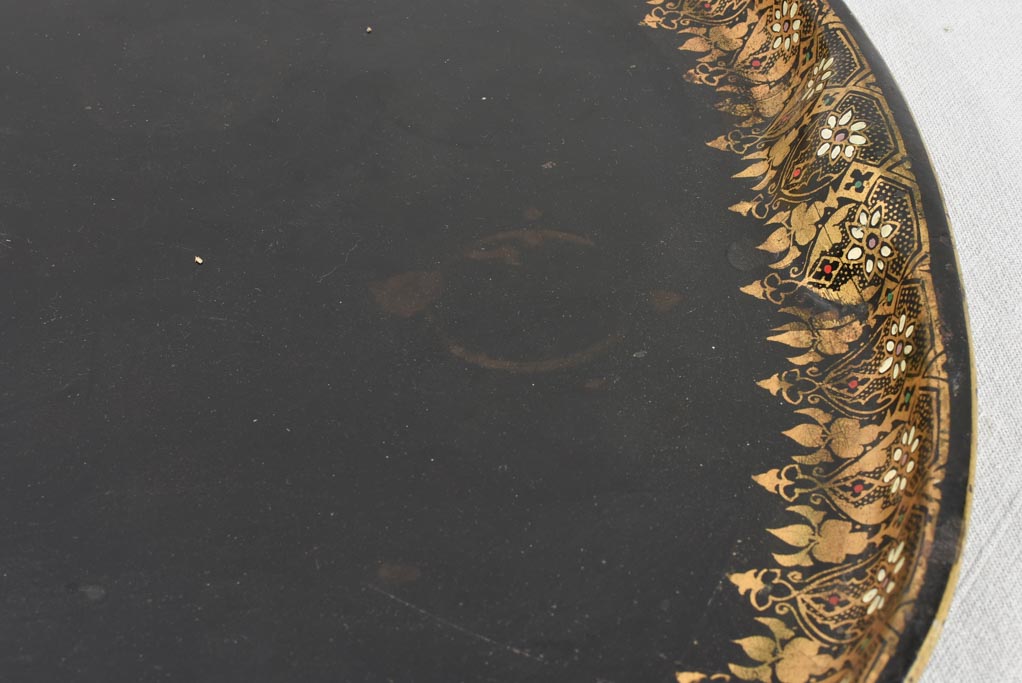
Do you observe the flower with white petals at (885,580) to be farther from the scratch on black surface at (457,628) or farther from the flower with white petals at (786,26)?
the flower with white petals at (786,26)

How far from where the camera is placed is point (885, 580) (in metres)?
0.77

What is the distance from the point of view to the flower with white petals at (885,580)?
0.76 metres

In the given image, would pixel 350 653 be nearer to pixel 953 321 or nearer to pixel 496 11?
pixel 953 321

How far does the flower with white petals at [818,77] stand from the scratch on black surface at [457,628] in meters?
0.67

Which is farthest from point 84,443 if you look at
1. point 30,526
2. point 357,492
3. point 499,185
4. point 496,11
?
point 496,11

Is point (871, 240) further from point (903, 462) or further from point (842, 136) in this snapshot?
point (903, 462)

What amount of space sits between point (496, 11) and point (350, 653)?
2.59 feet

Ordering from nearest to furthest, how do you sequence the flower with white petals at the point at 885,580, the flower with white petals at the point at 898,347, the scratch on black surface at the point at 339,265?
the flower with white petals at the point at 885,580 < the flower with white petals at the point at 898,347 < the scratch on black surface at the point at 339,265

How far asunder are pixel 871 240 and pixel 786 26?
32cm

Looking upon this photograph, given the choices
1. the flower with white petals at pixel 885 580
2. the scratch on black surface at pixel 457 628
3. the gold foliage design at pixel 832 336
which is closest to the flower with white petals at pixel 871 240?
the gold foliage design at pixel 832 336

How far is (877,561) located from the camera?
794 mm

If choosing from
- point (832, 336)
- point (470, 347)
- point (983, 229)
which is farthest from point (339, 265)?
point (983, 229)

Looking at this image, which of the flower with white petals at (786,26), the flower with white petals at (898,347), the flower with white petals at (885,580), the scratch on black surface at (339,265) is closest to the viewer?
the flower with white petals at (885,580)

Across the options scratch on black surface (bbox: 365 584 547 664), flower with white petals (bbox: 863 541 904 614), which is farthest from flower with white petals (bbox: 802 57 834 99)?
scratch on black surface (bbox: 365 584 547 664)
